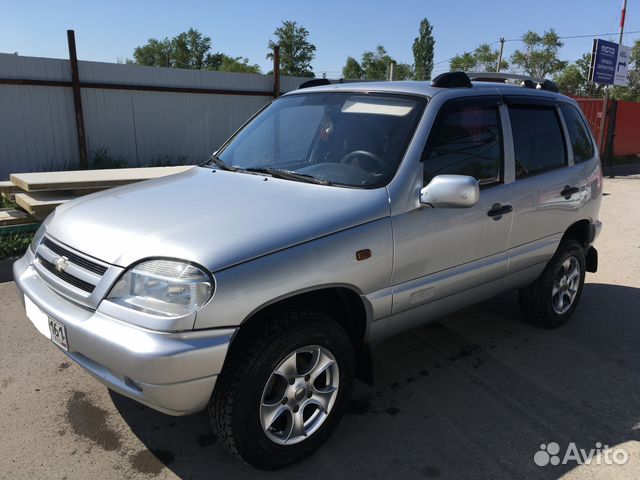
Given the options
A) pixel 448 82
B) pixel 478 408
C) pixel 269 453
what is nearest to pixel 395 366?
pixel 478 408

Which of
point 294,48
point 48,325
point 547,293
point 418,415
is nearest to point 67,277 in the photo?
point 48,325

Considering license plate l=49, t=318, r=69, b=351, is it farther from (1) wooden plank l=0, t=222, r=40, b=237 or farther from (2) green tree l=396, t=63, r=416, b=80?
(2) green tree l=396, t=63, r=416, b=80

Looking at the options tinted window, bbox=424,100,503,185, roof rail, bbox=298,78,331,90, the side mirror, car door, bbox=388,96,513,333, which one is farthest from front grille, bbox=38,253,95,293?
roof rail, bbox=298,78,331,90

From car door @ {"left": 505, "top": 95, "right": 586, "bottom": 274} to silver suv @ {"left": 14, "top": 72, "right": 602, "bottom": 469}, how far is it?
0.02 meters

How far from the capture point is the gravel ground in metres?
2.73

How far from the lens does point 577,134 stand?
4496mm

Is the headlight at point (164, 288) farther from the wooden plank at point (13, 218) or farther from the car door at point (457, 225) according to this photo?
the wooden plank at point (13, 218)

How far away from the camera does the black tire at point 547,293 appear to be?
4305mm

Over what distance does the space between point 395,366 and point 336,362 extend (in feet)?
3.82

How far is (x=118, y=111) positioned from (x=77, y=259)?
29.0 feet

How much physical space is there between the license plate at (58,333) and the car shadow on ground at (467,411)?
0.73 meters

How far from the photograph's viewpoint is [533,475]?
2699mm

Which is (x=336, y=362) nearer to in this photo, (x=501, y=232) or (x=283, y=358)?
(x=283, y=358)

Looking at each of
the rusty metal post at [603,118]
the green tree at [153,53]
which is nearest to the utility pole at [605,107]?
the rusty metal post at [603,118]
